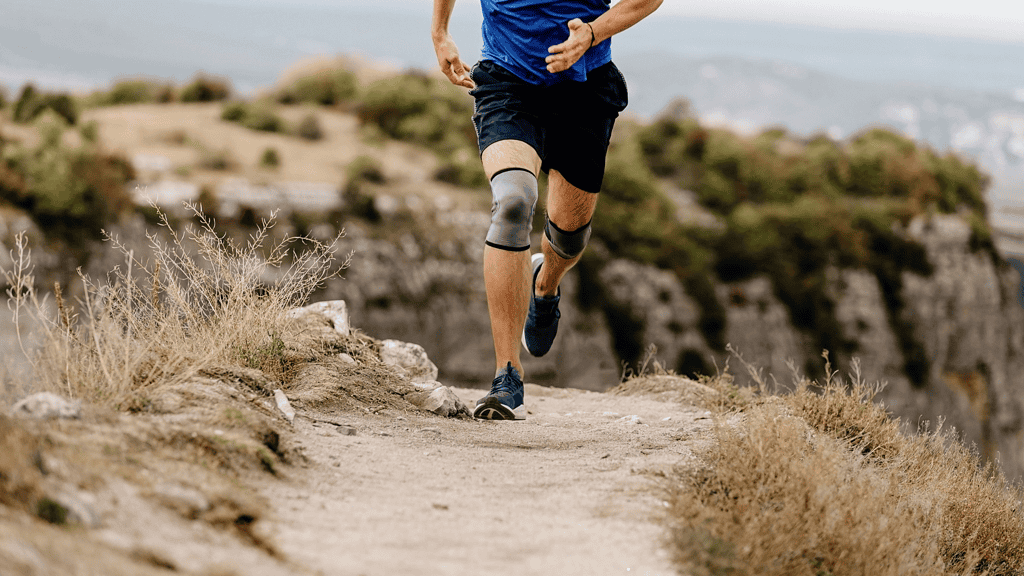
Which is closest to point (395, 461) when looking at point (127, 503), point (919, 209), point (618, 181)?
point (127, 503)

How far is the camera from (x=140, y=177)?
21500 millimetres

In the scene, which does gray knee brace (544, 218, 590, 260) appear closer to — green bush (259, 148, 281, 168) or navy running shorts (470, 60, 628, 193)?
navy running shorts (470, 60, 628, 193)

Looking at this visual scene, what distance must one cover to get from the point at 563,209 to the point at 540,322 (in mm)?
798

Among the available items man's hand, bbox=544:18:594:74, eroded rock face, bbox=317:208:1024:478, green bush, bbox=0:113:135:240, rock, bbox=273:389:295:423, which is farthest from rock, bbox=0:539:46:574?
green bush, bbox=0:113:135:240

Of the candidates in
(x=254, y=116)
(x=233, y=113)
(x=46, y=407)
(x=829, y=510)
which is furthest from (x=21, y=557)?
(x=233, y=113)

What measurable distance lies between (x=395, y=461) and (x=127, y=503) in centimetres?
112

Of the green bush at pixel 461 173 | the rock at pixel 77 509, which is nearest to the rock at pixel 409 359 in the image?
the rock at pixel 77 509

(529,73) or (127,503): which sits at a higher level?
(529,73)

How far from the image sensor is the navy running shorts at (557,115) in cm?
394

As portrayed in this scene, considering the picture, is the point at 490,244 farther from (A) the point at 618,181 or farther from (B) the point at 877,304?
(B) the point at 877,304

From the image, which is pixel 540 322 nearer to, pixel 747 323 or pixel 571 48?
pixel 571 48

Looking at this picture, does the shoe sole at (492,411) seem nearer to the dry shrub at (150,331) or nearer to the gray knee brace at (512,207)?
the gray knee brace at (512,207)

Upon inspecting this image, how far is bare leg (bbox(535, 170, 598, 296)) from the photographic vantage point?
437 cm

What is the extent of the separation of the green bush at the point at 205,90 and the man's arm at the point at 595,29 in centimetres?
2898
